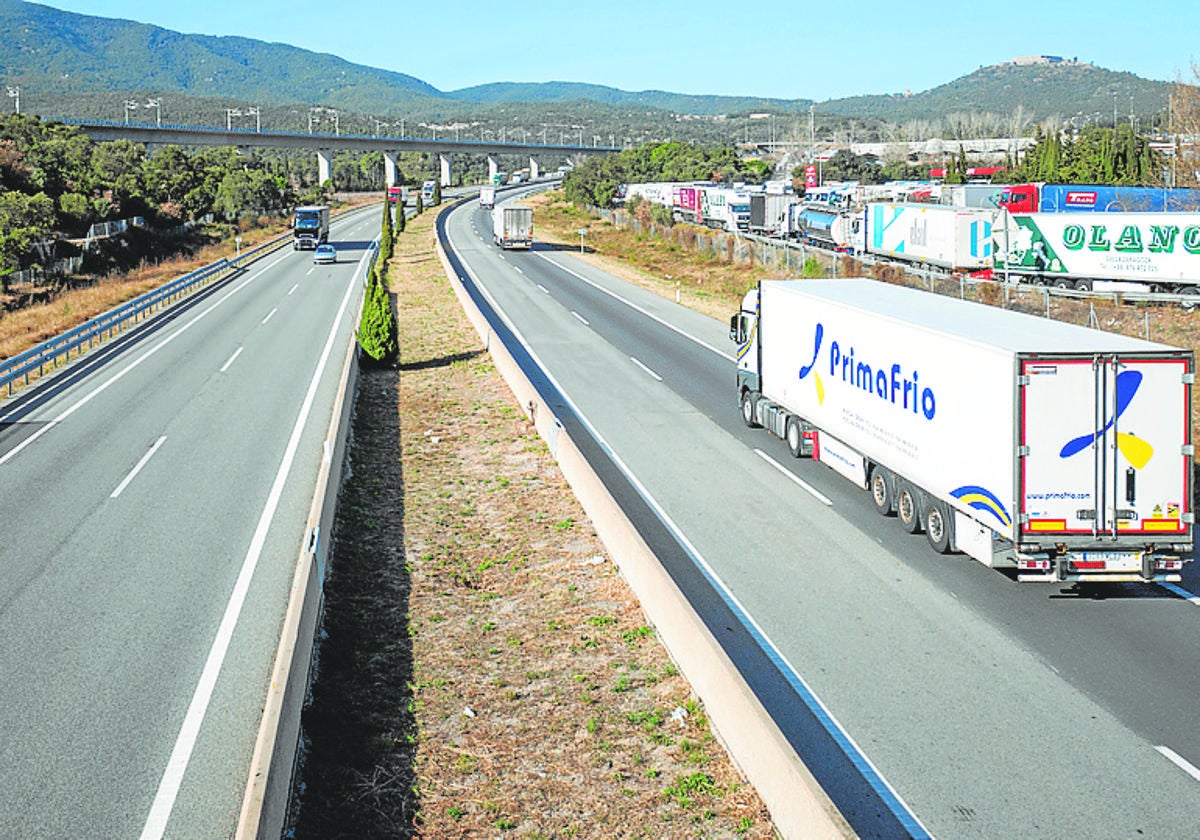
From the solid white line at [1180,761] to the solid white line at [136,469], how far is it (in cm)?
1593

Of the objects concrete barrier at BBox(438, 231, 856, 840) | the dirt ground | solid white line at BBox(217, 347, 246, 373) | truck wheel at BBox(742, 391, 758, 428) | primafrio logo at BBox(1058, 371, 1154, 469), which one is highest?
primafrio logo at BBox(1058, 371, 1154, 469)

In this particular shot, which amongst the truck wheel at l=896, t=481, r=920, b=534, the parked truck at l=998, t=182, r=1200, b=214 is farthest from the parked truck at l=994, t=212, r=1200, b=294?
the truck wheel at l=896, t=481, r=920, b=534

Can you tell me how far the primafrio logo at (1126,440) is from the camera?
13789 millimetres

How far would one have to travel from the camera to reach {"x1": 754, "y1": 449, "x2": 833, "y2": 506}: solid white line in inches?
766

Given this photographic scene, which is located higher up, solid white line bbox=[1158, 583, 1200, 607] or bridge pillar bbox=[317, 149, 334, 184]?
bridge pillar bbox=[317, 149, 334, 184]

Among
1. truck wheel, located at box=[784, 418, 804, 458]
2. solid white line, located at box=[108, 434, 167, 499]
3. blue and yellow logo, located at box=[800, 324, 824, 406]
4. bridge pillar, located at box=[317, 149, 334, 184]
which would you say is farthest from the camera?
bridge pillar, located at box=[317, 149, 334, 184]

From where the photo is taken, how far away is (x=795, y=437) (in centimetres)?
2188

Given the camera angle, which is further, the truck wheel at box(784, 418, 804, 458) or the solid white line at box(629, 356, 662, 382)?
the solid white line at box(629, 356, 662, 382)

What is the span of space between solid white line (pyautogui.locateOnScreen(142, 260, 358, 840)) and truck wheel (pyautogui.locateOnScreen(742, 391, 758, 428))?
31.0ft

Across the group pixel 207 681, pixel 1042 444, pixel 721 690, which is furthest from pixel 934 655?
pixel 207 681

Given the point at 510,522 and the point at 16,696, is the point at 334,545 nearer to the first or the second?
the point at 510,522

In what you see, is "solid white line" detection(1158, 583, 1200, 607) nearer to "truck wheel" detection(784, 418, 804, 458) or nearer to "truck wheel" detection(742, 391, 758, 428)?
"truck wheel" detection(784, 418, 804, 458)

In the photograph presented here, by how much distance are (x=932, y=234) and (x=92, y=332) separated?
31.8 m

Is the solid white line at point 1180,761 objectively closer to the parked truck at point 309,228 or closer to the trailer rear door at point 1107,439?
the trailer rear door at point 1107,439
